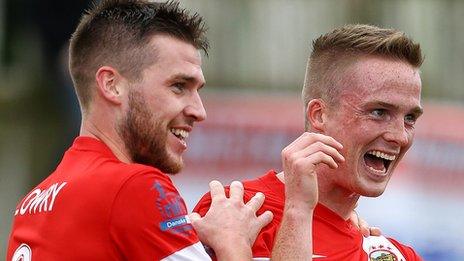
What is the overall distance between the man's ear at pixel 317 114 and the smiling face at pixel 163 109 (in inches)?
28.2

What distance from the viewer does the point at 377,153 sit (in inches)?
294

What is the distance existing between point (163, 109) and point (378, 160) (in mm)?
1224

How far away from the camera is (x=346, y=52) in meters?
7.65

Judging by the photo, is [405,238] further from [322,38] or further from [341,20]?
[322,38]

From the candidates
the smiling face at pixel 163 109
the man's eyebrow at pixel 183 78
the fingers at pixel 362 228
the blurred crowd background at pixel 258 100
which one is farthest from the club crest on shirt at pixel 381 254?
the blurred crowd background at pixel 258 100

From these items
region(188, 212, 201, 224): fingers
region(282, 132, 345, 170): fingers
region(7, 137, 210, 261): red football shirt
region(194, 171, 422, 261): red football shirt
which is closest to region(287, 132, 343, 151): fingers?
region(282, 132, 345, 170): fingers

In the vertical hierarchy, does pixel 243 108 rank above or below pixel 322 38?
below

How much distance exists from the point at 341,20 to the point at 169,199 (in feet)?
41.5

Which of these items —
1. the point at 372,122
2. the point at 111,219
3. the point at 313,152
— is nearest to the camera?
the point at 111,219

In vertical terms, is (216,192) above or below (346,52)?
below

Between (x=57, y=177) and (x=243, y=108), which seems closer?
(x=57, y=177)

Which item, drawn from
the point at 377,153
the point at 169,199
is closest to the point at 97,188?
the point at 169,199

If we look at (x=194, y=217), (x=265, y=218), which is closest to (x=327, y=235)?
(x=265, y=218)

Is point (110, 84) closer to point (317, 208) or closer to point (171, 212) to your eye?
point (171, 212)
